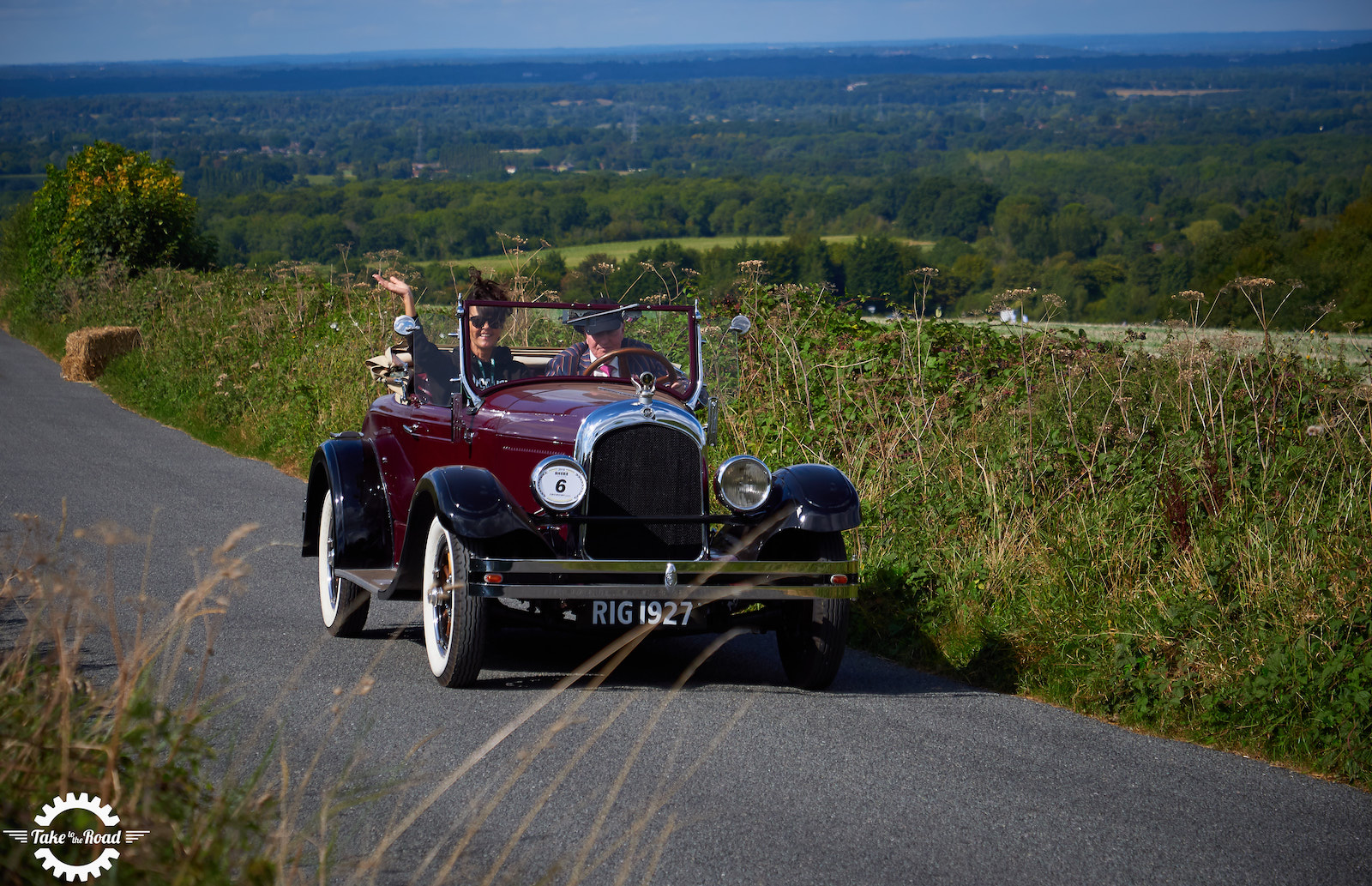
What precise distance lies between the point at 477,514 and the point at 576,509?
505mm

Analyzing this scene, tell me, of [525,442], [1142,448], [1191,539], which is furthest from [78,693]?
[1142,448]

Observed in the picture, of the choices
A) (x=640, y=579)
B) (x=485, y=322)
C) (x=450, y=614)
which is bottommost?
(x=450, y=614)

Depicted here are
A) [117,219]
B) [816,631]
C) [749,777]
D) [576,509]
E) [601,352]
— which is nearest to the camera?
[749,777]

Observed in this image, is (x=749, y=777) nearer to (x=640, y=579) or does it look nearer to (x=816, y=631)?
(x=640, y=579)

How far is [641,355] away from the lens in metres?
6.89

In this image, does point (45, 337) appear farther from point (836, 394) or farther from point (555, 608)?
point (555, 608)

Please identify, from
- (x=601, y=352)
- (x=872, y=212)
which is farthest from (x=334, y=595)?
(x=872, y=212)

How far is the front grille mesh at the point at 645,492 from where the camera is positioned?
5816 millimetres

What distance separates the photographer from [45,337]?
89.6 ft

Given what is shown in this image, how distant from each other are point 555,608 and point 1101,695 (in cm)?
252

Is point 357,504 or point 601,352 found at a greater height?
point 601,352

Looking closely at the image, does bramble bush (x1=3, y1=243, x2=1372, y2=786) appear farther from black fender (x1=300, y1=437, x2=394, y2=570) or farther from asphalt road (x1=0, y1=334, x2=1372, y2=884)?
black fender (x1=300, y1=437, x2=394, y2=570)

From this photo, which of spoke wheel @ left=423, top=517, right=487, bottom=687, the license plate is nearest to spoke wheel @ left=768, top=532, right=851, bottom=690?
the license plate

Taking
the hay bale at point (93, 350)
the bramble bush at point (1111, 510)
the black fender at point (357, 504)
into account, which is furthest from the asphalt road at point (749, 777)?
the hay bale at point (93, 350)
